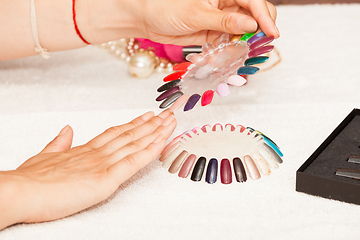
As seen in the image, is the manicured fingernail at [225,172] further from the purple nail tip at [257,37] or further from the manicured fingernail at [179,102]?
the purple nail tip at [257,37]

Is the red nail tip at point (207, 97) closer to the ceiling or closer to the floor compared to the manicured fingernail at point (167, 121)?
closer to the ceiling

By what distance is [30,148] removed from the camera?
3.05 ft

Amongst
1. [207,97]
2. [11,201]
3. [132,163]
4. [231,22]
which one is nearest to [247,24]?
[231,22]

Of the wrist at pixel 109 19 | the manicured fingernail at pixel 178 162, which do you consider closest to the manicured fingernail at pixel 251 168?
the manicured fingernail at pixel 178 162

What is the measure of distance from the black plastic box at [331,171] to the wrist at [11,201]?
43 cm

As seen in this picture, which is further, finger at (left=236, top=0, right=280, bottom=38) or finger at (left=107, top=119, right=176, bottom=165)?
finger at (left=236, top=0, right=280, bottom=38)

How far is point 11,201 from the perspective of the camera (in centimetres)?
63

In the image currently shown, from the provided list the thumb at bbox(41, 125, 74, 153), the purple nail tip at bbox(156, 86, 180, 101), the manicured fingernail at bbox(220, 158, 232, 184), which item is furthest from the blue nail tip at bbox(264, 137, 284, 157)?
the thumb at bbox(41, 125, 74, 153)

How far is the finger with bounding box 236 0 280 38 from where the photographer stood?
91 cm

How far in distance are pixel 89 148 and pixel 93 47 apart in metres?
0.85

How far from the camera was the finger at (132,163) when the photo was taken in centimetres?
71

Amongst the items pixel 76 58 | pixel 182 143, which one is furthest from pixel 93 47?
pixel 182 143

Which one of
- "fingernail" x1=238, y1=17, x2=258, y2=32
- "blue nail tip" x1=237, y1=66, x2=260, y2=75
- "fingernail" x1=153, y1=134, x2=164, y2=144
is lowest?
"fingernail" x1=153, y1=134, x2=164, y2=144

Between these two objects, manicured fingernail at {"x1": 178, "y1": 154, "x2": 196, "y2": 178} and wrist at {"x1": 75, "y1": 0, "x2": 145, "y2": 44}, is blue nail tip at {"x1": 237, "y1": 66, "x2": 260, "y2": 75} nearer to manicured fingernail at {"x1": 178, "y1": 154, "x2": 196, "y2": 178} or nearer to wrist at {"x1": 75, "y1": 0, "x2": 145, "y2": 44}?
manicured fingernail at {"x1": 178, "y1": 154, "x2": 196, "y2": 178}
